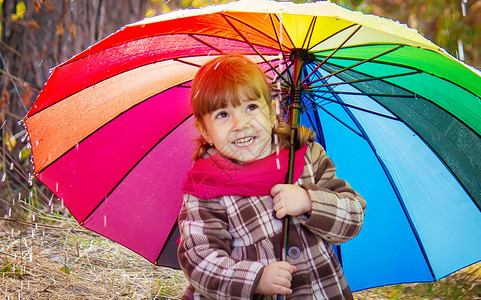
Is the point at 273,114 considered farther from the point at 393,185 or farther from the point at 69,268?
the point at 69,268

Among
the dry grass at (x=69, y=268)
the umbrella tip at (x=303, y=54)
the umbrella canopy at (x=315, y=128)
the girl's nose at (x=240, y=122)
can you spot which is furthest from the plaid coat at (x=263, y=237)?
the dry grass at (x=69, y=268)

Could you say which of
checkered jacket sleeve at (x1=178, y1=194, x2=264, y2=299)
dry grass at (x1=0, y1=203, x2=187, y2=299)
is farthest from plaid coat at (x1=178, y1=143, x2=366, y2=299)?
dry grass at (x1=0, y1=203, x2=187, y2=299)

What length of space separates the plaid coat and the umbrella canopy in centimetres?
45

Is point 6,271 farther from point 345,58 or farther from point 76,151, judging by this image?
point 345,58

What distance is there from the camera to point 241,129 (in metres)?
2.24

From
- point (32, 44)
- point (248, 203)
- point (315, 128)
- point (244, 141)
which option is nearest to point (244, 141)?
point (244, 141)

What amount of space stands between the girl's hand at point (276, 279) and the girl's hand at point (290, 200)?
207 millimetres

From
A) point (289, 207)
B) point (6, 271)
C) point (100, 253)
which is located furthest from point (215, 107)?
point (100, 253)

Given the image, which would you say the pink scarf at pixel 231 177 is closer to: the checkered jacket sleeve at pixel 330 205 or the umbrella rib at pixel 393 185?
the checkered jacket sleeve at pixel 330 205

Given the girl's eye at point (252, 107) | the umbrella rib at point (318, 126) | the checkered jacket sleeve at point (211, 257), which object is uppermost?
the umbrella rib at point (318, 126)

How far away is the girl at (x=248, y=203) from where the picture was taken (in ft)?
Answer: 7.34

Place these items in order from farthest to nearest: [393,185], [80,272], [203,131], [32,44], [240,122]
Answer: [32,44], [80,272], [393,185], [203,131], [240,122]

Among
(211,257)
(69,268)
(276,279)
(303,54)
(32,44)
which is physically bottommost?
(276,279)

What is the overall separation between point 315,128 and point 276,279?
97cm
